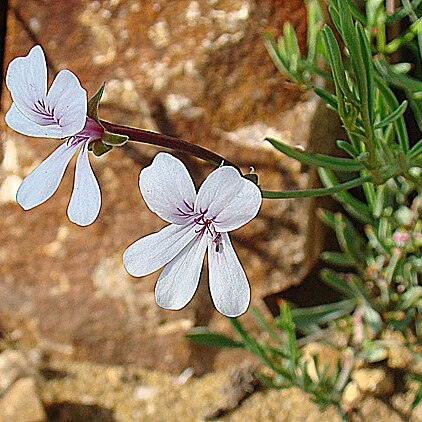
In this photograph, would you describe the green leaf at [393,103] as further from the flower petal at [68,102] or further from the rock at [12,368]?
the rock at [12,368]

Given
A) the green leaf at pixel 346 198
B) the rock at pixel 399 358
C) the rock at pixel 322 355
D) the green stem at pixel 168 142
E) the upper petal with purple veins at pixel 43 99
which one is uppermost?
the upper petal with purple veins at pixel 43 99

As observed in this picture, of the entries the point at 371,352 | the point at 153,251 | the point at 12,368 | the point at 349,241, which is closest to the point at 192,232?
the point at 153,251

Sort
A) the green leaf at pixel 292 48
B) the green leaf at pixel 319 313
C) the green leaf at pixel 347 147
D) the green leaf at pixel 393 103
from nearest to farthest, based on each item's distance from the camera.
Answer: the green leaf at pixel 347 147 → the green leaf at pixel 393 103 → the green leaf at pixel 292 48 → the green leaf at pixel 319 313

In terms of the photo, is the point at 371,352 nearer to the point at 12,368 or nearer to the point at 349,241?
the point at 349,241

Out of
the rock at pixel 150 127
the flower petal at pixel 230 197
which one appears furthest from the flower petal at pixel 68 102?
the rock at pixel 150 127

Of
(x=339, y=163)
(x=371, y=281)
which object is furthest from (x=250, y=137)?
(x=339, y=163)

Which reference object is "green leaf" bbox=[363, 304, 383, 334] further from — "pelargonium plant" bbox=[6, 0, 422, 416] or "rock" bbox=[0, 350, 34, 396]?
"rock" bbox=[0, 350, 34, 396]
